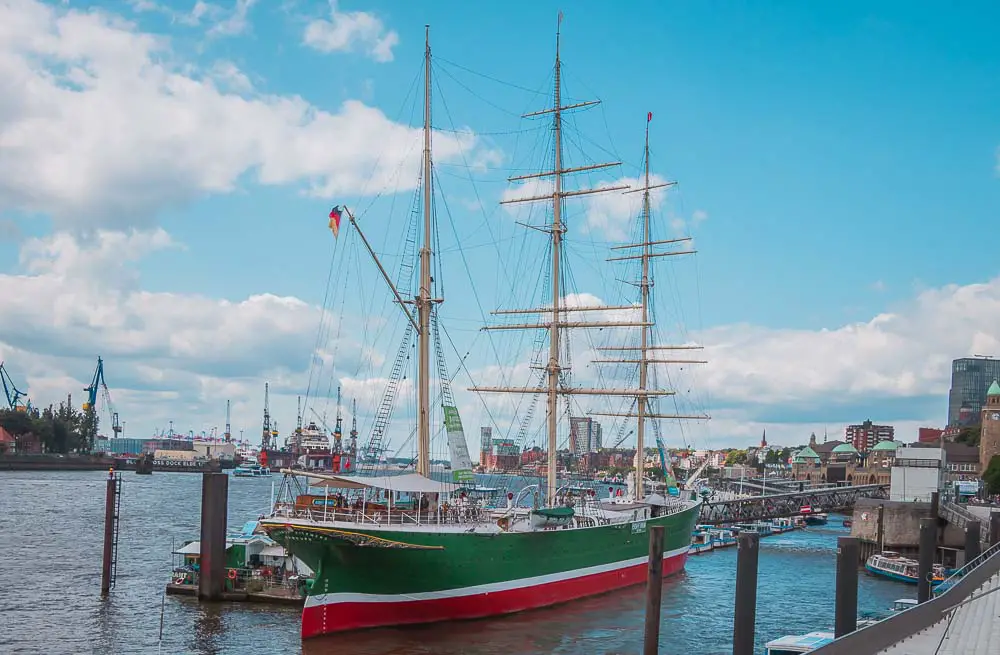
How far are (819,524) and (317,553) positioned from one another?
3498 inches

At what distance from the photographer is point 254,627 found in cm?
3578

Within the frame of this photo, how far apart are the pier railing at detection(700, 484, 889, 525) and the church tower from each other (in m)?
23.8

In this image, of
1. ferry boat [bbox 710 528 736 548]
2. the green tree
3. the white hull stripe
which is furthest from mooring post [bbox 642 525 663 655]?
the green tree

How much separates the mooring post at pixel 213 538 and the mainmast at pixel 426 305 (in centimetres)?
848

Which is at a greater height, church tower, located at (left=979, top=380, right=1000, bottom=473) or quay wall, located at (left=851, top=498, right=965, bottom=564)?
church tower, located at (left=979, top=380, right=1000, bottom=473)

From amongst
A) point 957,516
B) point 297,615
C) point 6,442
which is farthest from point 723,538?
point 6,442

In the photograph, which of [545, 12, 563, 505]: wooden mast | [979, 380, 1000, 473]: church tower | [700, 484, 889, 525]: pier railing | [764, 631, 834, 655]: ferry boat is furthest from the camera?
[979, 380, 1000, 473]: church tower

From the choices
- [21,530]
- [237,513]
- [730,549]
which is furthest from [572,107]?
[237,513]

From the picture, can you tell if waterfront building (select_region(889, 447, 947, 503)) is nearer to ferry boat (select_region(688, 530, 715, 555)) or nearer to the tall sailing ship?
ferry boat (select_region(688, 530, 715, 555))

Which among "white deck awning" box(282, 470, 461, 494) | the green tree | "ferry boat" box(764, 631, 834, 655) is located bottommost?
the green tree

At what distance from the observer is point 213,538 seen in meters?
39.1

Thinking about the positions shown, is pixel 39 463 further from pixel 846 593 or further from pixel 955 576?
pixel 846 593

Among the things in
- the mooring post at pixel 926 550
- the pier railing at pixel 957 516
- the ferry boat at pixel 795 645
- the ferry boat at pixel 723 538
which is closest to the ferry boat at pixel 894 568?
the pier railing at pixel 957 516

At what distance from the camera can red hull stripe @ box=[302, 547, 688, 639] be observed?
34.5 metres
